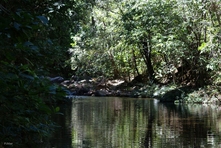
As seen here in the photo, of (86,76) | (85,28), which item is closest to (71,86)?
(86,76)

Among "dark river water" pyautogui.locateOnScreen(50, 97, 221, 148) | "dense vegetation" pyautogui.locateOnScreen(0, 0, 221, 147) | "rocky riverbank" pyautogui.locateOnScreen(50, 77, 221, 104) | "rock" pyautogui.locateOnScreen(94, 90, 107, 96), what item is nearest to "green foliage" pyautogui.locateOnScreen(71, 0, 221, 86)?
"dense vegetation" pyautogui.locateOnScreen(0, 0, 221, 147)

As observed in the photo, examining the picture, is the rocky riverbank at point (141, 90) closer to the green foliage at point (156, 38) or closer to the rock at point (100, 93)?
the rock at point (100, 93)

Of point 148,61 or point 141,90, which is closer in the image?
point 141,90

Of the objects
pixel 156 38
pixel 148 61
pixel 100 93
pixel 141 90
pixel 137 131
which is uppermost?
pixel 156 38

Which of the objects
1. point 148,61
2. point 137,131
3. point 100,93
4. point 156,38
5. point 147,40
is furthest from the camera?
point 148,61

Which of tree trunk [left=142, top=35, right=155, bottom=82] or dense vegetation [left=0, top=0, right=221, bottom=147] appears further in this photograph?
tree trunk [left=142, top=35, right=155, bottom=82]

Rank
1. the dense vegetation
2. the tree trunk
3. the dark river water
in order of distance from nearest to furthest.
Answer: the dark river water → the dense vegetation → the tree trunk

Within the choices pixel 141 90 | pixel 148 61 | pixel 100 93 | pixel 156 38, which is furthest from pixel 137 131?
pixel 148 61

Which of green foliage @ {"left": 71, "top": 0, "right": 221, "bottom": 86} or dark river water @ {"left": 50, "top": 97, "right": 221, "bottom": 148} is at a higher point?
green foliage @ {"left": 71, "top": 0, "right": 221, "bottom": 86}

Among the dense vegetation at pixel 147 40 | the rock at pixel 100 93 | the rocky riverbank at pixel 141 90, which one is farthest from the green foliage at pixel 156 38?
the rock at pixel 100 93

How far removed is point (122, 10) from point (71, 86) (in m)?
6.65

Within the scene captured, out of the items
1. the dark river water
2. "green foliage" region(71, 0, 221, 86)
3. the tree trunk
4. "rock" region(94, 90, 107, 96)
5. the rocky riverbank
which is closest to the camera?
the dark river water

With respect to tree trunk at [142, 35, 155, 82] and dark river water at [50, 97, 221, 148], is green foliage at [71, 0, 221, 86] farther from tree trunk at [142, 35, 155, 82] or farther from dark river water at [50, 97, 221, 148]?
dark river water at [50, 97, 221, 148]

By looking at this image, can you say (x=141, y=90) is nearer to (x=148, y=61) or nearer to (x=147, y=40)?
(x=148, y=61)
